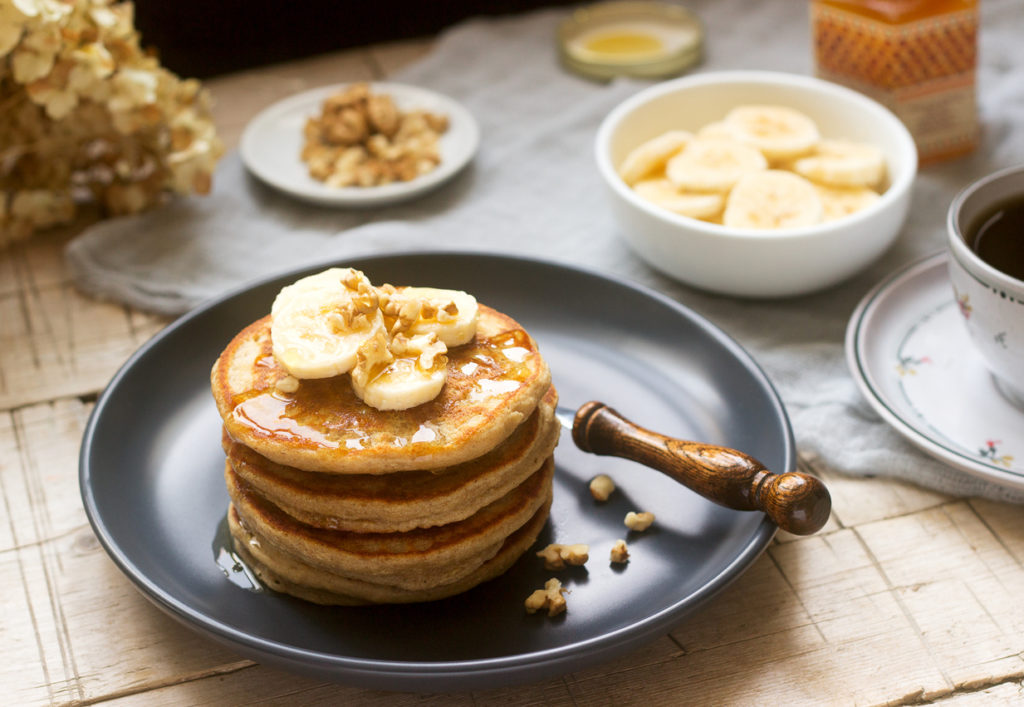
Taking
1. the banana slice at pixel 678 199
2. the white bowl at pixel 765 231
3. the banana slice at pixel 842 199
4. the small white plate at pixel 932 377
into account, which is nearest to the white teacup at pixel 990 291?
the small white plate at pixel 932 377

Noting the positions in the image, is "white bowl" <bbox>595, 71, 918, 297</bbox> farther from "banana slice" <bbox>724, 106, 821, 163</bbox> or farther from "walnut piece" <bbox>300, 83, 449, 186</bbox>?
"walnut piece" <bbox>300, 83, 449, 186</bbox>

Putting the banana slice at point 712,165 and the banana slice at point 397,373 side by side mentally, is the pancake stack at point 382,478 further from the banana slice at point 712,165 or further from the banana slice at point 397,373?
the banana slice at point 712,165

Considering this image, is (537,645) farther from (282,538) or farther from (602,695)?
(282,538)

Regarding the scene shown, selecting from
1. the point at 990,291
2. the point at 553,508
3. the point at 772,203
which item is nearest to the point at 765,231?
the point at 772,203

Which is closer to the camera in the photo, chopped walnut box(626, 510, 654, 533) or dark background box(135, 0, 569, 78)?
chopped walnut box(626, 510, 654, 533)

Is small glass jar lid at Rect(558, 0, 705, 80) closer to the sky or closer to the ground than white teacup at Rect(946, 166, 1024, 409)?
closer to the ground

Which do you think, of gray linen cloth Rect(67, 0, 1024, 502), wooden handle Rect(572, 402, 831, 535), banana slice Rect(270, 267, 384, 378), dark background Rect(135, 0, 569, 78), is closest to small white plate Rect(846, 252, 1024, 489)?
gray linen cloth Rect(67, 0, 1024, 502)
